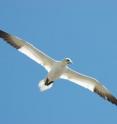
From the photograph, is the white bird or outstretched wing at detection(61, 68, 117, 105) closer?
the white bird

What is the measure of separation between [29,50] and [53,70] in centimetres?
153

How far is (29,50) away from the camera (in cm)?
6875

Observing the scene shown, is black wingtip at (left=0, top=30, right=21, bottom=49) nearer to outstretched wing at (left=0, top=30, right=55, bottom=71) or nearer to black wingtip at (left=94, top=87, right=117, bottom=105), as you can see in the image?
outstretched wing at (left=0, top=30, right=55, bottom=71)

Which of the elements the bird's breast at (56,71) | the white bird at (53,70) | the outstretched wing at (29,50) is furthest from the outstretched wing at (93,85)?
the outstretched wing at (29,50)

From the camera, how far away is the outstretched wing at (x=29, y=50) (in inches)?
2694

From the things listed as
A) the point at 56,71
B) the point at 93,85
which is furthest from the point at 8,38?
the point at 93,85

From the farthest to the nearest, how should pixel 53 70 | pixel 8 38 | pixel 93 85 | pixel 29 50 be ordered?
pixel 93 85, pixel 29 50, pixel 8 38, pixel 53 70

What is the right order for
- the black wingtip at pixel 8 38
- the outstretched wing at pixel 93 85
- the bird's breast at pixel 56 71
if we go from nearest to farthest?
the bird's breast at pixel 56 71, the black wingtip at pixel 8 38, the outstretched wing at pixel 93 85

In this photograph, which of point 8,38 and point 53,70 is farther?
point 8,38

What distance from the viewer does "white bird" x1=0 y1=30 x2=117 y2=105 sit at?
6812 cm

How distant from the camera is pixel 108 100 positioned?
228 ft

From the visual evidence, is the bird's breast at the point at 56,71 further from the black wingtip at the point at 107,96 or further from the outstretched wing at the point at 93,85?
the black wingtip at the point at 107,96

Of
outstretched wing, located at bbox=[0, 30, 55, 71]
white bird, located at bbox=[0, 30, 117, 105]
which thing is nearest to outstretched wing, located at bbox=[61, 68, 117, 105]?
white bird, located at bbox=[0, 30, 117, 105]

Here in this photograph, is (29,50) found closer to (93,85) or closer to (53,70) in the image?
(53,70)
